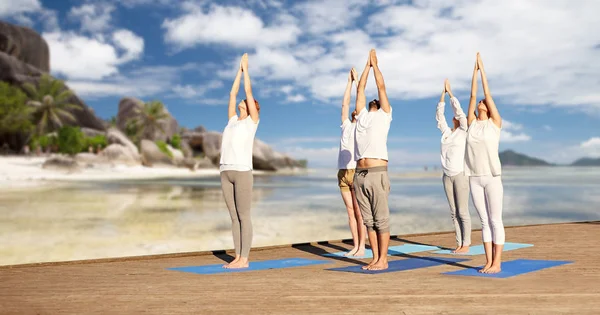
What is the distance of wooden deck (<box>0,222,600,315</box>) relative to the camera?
422 cm

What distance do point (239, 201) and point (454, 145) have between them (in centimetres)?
309

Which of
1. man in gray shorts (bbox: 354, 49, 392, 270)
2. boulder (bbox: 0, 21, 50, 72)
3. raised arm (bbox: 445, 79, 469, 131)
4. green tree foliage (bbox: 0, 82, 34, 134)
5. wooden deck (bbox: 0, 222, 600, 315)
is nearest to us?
wooden deck (bbox: 0, 222, 600, 315)

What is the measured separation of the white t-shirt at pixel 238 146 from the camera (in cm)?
627

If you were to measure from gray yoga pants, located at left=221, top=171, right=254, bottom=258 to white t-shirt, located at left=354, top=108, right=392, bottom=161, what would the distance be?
4.20 feet

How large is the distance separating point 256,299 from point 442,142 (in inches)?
163

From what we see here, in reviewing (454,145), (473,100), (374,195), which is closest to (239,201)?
(374,195)

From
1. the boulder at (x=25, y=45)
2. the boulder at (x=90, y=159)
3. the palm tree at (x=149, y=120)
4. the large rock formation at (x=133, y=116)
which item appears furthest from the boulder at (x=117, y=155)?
the large rock formation at (x=133, y=116)

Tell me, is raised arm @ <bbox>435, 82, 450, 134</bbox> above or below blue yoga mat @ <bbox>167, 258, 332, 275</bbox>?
above

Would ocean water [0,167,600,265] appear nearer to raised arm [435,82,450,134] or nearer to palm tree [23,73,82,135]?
raised arm [435,82,450,134]

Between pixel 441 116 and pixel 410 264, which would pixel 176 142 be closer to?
pixel 441 116

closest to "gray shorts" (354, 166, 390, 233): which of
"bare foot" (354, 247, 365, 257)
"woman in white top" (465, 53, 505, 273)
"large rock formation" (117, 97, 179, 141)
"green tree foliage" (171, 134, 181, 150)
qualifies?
"woman in white top" (465, 53, 505, 273)

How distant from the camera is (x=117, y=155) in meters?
56.8

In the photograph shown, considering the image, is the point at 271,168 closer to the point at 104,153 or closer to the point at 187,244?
the point at 104,153

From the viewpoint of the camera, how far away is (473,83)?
20.2 feet
